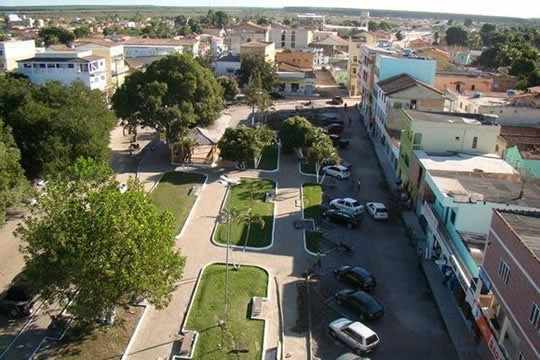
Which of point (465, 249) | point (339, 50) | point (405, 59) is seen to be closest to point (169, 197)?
point (465, 249)

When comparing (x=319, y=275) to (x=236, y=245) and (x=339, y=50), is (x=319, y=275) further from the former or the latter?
(x=339, y=50)

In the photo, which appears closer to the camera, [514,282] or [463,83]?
[514,282]

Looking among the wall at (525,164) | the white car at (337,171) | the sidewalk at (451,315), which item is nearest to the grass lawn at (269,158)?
the white car at (337,171)

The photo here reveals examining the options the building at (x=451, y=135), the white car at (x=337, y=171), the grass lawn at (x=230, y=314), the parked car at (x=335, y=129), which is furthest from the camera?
the parked car at (x=335, y=129)

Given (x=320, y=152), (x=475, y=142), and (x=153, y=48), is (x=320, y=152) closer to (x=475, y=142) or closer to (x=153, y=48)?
(x=475, y=142)

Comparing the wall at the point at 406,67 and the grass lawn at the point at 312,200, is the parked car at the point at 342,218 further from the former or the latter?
the wall at the point at 406,67

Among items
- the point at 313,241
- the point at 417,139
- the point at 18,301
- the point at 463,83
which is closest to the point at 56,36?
the point at 463,83
